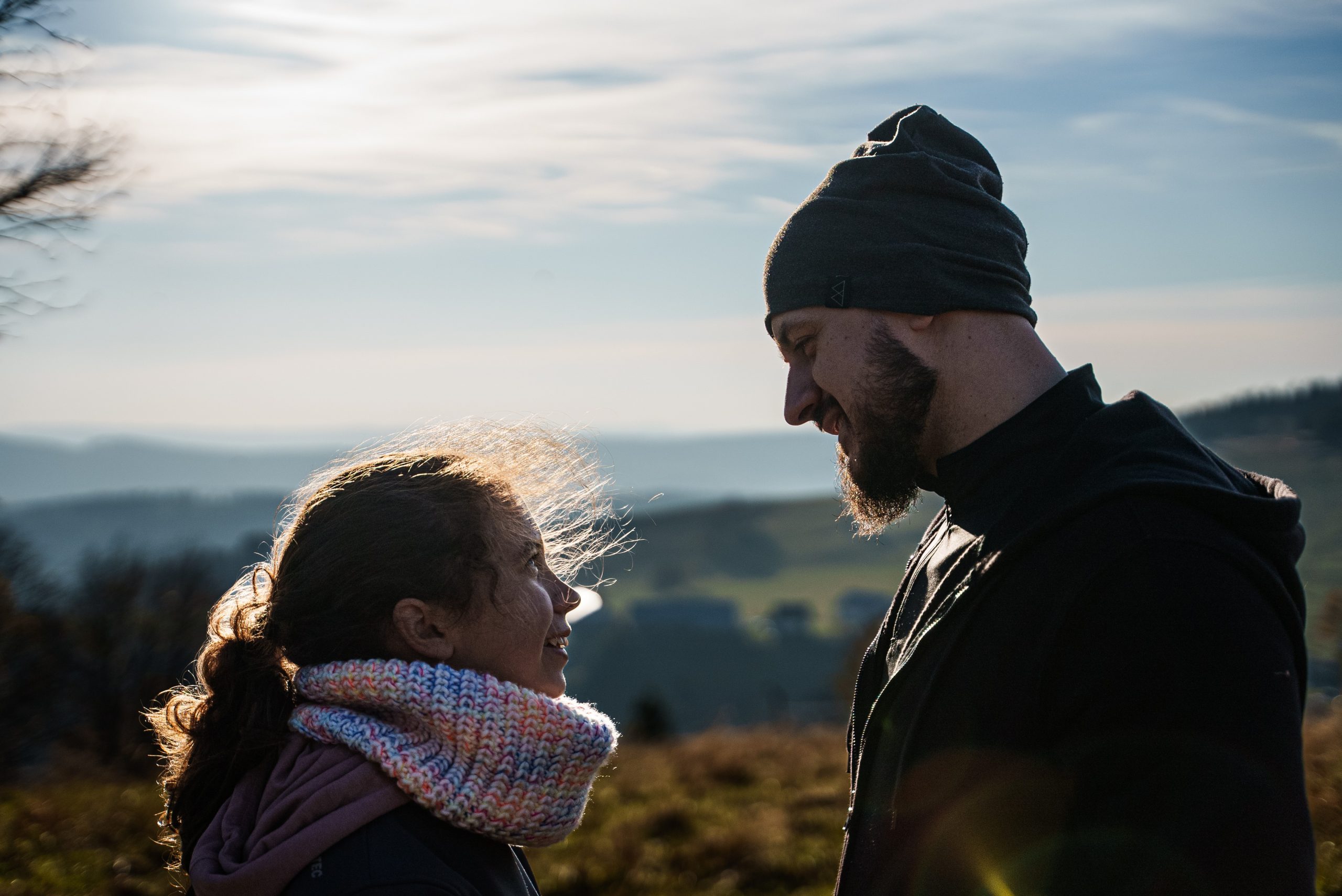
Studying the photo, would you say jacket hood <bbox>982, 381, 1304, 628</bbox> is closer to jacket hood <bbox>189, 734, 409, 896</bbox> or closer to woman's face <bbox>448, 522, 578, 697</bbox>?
woman's face <bbox>448, 522, 578, 697</bbox>

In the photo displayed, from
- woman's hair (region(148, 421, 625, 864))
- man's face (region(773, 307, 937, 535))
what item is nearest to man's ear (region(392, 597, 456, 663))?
woman's hair (region(148, 421, 625, 864))

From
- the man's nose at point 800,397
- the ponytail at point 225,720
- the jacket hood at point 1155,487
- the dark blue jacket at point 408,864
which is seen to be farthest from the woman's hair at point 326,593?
the jacket hood at point 1155,487

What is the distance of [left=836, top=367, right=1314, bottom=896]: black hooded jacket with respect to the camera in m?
1.95

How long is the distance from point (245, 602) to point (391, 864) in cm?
71

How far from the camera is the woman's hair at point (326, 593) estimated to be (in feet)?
6.91

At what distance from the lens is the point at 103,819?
290 inches

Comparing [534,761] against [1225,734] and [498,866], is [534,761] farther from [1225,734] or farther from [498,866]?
[1225,734]

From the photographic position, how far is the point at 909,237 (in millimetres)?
2764

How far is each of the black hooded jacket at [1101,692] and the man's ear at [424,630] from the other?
1.06m

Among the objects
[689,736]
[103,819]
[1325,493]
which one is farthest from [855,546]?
[103,819]

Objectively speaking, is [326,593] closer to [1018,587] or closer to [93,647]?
[1018,587]

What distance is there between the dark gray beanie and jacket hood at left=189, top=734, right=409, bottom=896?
167 cm

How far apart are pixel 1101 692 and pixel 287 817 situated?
159 cm

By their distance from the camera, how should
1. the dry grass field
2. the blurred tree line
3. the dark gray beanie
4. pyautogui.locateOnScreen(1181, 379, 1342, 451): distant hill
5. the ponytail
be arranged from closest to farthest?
the ponytail → the dark gray beanie → the dry grass field → the blurred tree line → pyautogui.locateOnScreen(1181, 379, 1342, 451): distant hill
